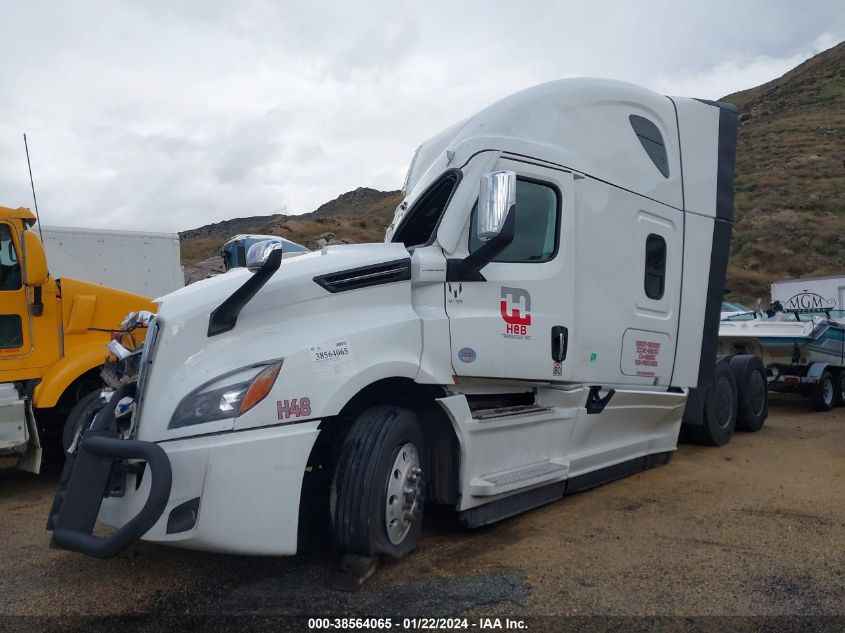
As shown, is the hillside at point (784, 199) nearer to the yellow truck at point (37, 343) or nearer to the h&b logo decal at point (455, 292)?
the yellow truck at point (37, 343)

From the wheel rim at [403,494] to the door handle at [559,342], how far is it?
1444mm

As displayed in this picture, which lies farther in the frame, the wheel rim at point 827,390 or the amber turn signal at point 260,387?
the wheel rim at point 827,390

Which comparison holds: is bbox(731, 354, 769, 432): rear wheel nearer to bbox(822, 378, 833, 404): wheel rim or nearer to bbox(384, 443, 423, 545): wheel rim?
bbox(822, 378, 833, 404): wheel rim

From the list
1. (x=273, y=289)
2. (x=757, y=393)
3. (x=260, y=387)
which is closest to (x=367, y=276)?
(x=273, y=289)

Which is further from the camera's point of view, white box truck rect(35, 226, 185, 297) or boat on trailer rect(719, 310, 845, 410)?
boat on trailer rect(719, 310, 845, 410)

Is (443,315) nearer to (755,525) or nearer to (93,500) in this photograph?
(93,500)

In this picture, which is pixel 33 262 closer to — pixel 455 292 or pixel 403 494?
pixel 455 292

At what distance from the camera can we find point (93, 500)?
3656 mm

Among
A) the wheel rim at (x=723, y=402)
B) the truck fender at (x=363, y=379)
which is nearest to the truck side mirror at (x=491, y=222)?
the truck fender at (x=363, y=379)

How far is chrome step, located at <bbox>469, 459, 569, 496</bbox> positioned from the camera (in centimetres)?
477

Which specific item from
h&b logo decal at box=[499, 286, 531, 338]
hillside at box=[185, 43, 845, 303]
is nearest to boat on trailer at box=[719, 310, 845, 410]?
h&b logo decal at box=[499, 286, 531, 338]

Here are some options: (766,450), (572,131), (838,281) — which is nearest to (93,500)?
(572,131)

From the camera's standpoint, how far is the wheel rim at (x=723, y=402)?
28.6 ft

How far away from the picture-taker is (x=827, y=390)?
12.2 meters
